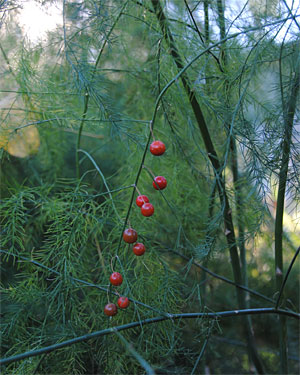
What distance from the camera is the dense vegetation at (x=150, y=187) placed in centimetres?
83

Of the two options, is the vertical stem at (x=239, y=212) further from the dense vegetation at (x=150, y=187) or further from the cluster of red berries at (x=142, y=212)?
the cluster of red berries at (x=142, y=212)

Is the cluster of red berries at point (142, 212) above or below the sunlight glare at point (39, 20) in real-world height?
below

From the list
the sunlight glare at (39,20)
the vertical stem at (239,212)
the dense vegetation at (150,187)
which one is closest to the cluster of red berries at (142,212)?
the dense vegetation at (150,187)

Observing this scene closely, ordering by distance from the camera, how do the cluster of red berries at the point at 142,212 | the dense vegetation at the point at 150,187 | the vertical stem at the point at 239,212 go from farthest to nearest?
the vertical stem at the point at 239,212, the dense vegetation at the point at 150,187, the cluster of red berries at the point at 142,212

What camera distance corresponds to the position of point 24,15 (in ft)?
3.50

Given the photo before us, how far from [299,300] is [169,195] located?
703mm

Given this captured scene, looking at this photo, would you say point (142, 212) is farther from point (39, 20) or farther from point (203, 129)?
point (39, 20)

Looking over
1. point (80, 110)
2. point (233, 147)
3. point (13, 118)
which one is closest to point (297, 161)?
point (233, 147)

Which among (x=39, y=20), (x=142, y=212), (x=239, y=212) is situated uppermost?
(x=39, y=20)

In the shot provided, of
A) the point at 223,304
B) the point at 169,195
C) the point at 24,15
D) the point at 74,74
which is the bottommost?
the point at 223,304

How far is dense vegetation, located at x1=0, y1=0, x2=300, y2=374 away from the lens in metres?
0.83

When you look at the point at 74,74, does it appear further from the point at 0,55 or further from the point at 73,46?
the point at 0,55

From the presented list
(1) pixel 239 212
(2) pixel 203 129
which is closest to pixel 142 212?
(2) pixel 203 129

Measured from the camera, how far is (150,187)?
4.13 ft
